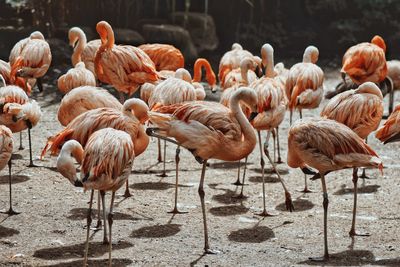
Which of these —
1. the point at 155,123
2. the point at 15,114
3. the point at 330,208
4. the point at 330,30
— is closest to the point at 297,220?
the point at 330,208

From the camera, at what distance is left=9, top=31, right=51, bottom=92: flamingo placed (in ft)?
31.6

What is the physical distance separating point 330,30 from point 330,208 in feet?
28.7

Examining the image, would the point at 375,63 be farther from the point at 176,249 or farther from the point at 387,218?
the point at 176,249

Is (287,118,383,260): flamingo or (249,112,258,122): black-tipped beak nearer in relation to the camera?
(287,118,383,260): flamingo

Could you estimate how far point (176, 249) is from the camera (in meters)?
6.32

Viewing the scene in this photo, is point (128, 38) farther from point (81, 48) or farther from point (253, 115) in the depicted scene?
point (253, 115)

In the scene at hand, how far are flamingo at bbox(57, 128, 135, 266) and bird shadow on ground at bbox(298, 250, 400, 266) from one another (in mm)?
1495

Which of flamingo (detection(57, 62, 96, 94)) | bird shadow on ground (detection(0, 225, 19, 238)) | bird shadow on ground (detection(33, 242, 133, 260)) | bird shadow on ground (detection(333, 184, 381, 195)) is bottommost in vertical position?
bird shadow on ground (detection(333, 184, 381, 195))

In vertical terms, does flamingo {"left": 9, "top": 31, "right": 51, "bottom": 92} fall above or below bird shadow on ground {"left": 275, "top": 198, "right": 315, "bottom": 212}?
above

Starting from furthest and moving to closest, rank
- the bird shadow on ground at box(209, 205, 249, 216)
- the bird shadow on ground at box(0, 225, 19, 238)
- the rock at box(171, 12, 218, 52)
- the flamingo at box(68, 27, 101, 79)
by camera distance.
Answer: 1. the rock at box(171, 12, 218, 52)
2. the flamingo at box(68, 27, 101, 79)
3. the bird shadow on ground at box(209, 205, 249, 216)
4. the bird shadow on ground at box(0, 225, 19, 238)

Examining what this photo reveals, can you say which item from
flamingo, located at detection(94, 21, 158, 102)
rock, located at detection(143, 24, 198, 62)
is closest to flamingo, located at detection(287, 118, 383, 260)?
flamingo, located at detection(94, 21, 158, 102)

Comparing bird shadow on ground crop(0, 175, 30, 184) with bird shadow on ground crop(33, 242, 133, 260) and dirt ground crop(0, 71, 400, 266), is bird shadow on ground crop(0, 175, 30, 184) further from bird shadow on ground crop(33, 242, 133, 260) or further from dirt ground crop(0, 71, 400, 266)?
bird shadow on ground crop(33, 242, 133, 260)

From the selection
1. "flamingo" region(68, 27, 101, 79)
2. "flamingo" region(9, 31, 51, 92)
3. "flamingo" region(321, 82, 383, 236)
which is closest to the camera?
"flamingo" region(321, 82, 383, 236)

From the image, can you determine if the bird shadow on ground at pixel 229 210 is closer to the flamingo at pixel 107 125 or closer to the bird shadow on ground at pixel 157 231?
the bird shadow on ground at pixel 157 231
